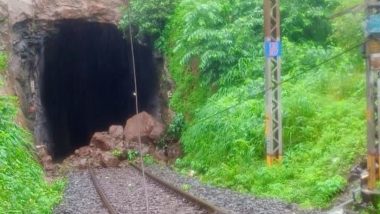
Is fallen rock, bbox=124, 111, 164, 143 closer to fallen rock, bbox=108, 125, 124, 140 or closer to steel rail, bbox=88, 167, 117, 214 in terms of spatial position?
fallen rock, bbox=108, 125, 124, 140

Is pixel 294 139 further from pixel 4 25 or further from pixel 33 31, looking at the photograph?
pixel 33 31

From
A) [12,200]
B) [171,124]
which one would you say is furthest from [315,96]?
[12,200]

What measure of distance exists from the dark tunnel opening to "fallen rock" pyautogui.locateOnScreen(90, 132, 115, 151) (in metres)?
3.78

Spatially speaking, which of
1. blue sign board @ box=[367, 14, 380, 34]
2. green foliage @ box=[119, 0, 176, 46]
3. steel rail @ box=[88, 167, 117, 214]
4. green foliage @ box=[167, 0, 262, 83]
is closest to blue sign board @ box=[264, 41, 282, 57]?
steel rail @ box=[88, 167, 117, 214]

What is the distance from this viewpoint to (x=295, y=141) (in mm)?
16203

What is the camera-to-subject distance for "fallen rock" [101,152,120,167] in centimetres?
2184

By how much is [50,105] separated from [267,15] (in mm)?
17607

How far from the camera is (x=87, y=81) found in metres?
35.1

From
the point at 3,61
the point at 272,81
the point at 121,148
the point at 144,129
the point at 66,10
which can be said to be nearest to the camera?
the point at 272,81

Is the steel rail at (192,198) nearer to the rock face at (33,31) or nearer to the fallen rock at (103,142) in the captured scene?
the fallen rock at (103,142)

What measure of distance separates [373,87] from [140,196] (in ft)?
19.2

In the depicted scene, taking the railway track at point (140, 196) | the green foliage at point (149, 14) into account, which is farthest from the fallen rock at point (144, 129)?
the railway track at point (140, 196)

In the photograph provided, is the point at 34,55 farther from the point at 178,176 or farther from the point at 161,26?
the point at 178,176

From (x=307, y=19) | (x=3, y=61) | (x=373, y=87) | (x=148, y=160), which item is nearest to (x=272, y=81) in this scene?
(x=373, y=87)
